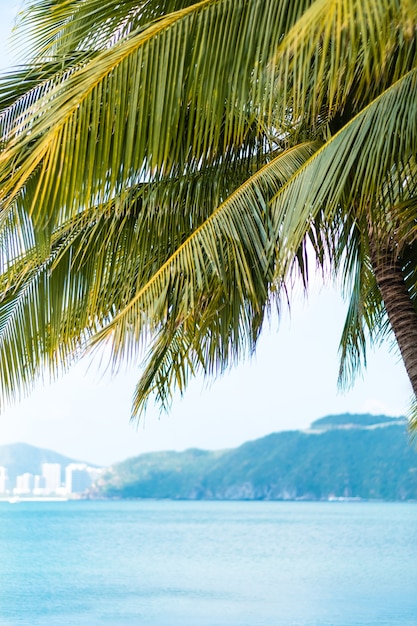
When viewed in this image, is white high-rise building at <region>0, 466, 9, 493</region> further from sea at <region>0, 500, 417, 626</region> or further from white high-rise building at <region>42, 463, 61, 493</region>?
sea at <region>0, 500, 417, 626</region>

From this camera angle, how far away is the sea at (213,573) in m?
21.7

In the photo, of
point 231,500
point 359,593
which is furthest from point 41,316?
point 231,500

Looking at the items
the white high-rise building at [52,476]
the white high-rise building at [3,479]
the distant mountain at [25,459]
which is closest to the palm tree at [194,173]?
the distant mountain at [25,459]

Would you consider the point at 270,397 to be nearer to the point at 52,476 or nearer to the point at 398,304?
the point at 52,476

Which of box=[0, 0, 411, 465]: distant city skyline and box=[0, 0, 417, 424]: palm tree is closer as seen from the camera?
box=[0, 0, 417, 424]: palm tree

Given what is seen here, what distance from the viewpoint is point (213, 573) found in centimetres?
3334

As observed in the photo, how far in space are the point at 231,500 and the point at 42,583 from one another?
7525 centimetres

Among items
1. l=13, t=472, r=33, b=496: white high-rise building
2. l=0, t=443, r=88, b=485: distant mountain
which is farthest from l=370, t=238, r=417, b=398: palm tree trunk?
l=13, t=472, r=33, b=496: white high-rise building

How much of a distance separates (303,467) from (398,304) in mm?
94742

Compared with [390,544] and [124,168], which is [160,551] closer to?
[390,544]

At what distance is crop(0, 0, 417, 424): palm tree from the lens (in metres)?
2.96

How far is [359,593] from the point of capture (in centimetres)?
2675

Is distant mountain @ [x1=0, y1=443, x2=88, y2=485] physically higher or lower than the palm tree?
higher

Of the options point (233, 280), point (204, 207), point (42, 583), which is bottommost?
point (42, 583)
